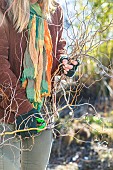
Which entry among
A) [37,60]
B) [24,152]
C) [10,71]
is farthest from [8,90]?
[24,152]

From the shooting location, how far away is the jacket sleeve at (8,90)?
6.35ft

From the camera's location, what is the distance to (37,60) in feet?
6.70

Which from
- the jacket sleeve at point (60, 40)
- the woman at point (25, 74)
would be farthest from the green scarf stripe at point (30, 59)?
the jacket sleeve at point (60, 40)

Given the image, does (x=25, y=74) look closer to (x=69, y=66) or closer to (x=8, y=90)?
(x=8, y=90)

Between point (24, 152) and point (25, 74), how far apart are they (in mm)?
351

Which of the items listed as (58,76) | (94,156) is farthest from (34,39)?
(94,156)

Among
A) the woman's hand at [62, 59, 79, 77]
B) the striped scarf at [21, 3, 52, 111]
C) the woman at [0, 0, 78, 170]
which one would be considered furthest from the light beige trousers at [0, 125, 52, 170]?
the woman's hand at [62, 59, 79, 77]

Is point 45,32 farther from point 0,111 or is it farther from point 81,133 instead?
point 81,133

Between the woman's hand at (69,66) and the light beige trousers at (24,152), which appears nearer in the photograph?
the light beige trousers at (24,152)

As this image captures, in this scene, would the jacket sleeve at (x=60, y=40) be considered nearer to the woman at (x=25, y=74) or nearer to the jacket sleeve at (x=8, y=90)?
the woman at (x=25, y=74)

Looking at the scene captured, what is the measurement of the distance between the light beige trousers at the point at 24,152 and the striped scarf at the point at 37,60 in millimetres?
154

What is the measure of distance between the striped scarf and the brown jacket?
0.03m

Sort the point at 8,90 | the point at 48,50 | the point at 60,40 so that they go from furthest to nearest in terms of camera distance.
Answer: the point at 60,40, the point at 48,50, the point at 8,90

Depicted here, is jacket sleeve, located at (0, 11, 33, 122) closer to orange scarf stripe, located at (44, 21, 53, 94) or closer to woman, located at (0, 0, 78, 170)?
woman, located at (0, 0, 78, 170)
